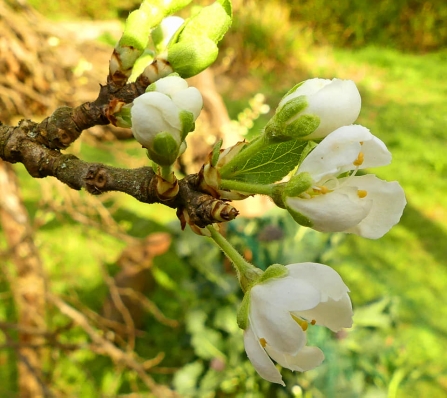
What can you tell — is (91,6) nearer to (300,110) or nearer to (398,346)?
(398,346)

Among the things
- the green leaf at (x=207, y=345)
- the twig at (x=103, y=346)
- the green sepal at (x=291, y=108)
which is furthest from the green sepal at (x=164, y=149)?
the green leaf at (x=207, y=345)

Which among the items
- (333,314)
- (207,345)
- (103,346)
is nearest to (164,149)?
(333,314)

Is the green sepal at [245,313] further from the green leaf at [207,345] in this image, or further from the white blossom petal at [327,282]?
the green leaf at [207,345]

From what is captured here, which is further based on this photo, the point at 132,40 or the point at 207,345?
the point at 207,345

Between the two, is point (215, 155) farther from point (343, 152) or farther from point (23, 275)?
point (23, 275)

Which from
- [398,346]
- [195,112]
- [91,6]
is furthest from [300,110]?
[91,6]

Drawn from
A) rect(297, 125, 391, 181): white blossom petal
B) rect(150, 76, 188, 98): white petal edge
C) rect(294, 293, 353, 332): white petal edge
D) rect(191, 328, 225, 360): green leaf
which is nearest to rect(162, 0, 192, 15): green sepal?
rect(150, 76, 188, 98): white petal edge

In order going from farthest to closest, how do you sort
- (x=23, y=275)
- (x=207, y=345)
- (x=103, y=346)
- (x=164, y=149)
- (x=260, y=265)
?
(x=207, y=345), (x=260, y=265), (x=23, y=275), (x=103, y=346), (x=164, y=149)
